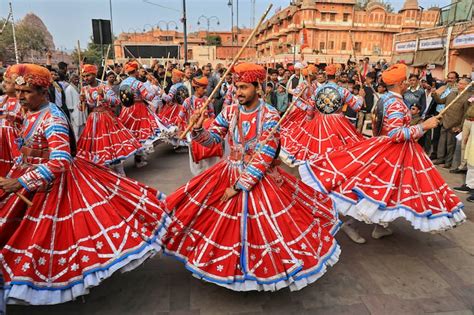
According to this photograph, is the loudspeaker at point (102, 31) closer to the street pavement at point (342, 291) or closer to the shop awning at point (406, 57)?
the street pavement at point (342, 291)

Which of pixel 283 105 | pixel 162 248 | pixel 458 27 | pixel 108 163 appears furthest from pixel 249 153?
pixel 458 27

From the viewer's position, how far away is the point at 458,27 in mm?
16156

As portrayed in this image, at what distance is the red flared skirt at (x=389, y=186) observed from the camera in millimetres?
3619

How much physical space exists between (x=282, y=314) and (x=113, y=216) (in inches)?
65.9

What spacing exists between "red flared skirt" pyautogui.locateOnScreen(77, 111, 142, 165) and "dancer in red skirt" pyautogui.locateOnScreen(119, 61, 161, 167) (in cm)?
87

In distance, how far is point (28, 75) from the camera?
9.09 feet

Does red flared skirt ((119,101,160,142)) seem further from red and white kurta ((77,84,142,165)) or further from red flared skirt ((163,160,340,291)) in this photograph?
red flared skirt ((163,160,340,291))

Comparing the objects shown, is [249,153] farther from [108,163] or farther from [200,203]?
[108,163]

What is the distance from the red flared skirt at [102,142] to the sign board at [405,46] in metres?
19.2

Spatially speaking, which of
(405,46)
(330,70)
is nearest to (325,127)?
(330,70)

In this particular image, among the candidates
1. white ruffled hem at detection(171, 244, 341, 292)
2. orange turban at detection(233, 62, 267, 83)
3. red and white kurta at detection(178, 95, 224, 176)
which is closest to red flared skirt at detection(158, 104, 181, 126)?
red and white kurta at detection(178, 95, 224, 176)

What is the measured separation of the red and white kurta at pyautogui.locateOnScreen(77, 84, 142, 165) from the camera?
6.06 meters

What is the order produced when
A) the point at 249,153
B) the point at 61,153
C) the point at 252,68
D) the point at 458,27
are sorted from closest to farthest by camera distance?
the point at 61,153, the point at 252,68, the point at 249,153, the point at 458,27

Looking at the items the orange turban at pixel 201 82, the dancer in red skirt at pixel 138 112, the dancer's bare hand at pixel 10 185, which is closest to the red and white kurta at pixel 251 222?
the dancer's bare hand at pixel 10 185
